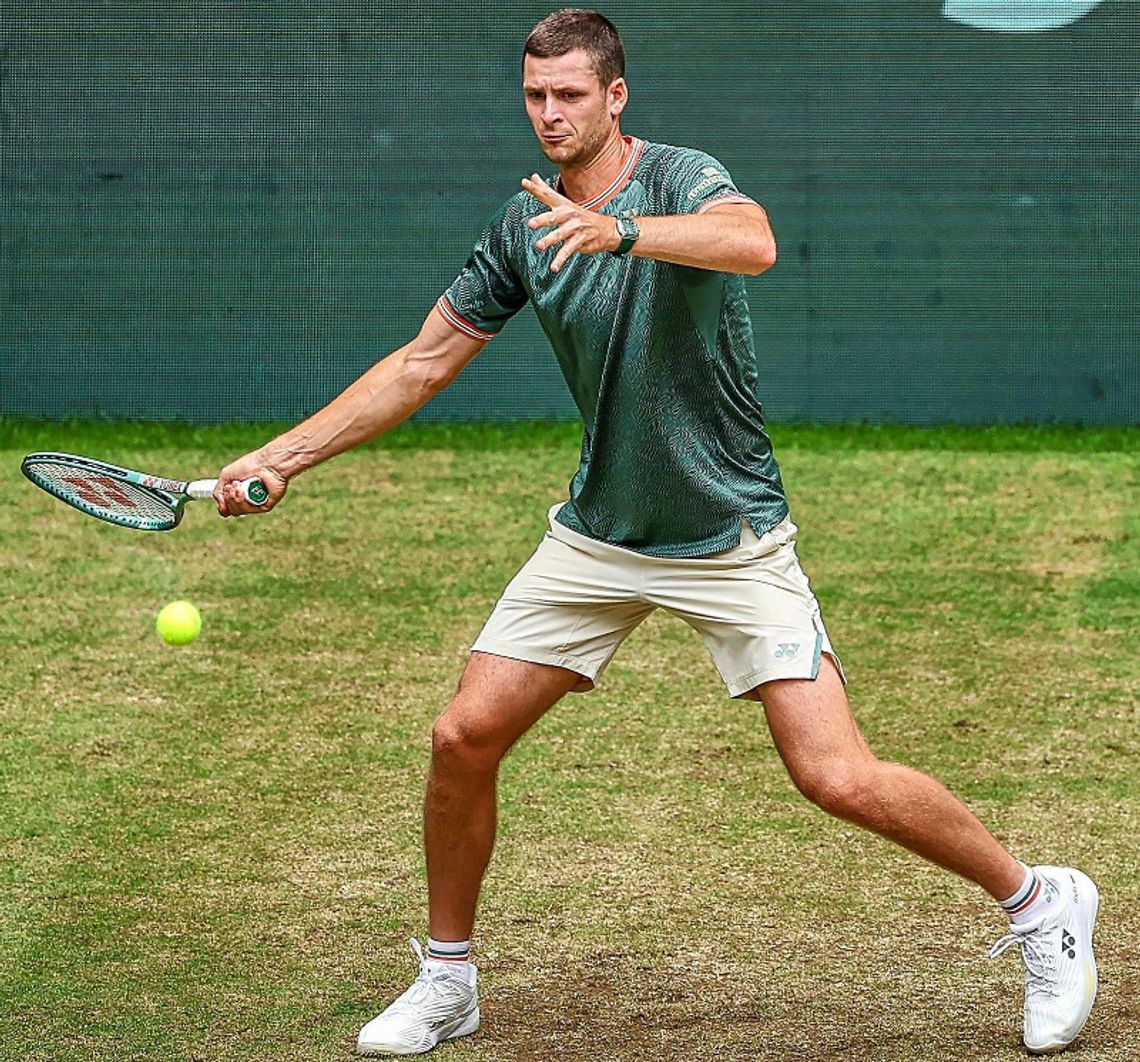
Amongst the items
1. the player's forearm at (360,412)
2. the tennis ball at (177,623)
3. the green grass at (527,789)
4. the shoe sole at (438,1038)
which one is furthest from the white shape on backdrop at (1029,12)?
the shoe sole at (438,1038)

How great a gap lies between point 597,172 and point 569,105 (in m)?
0.16

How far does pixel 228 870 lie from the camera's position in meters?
5.06

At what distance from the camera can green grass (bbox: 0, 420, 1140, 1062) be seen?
4191 mm

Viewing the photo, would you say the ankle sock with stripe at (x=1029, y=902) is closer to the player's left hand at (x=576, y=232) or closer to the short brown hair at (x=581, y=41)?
the player's left hand at (x=576, y=232)

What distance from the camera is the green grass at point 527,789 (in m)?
4.19

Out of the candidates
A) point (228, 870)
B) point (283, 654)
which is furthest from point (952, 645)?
point (228, 870)

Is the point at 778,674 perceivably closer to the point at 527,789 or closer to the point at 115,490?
the point at 115,490

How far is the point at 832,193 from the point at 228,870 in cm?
792

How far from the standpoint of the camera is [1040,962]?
3.94 meters

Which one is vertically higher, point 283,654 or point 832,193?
point 832,193

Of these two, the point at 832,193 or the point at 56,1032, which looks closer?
the point at 56,1032

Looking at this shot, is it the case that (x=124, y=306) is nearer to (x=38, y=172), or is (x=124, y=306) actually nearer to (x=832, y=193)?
(x=38, y=172)

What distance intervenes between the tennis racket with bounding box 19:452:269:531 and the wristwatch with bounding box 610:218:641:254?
1241 mm

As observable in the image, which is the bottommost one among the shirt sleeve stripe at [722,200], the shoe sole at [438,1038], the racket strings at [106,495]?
the shoe sole at [438,1038]
